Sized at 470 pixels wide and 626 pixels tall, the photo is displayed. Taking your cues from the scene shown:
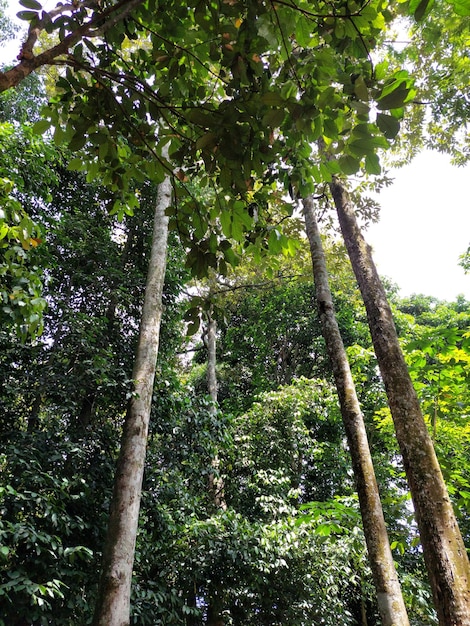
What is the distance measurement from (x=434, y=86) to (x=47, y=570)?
6115 millimetres

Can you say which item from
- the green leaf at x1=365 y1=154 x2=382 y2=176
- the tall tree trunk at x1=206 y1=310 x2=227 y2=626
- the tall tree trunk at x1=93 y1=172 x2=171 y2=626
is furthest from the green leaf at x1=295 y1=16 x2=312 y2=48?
the tall tree trunk at x1=93 y1=172 x2=171 y2=626

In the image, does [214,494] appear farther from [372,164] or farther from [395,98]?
[395,98]

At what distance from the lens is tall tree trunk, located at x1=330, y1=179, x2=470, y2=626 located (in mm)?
1710

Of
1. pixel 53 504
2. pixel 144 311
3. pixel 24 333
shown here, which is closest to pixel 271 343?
pixel 144 311

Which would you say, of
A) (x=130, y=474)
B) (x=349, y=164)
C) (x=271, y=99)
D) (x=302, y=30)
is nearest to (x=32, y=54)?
(x=271, y=99)

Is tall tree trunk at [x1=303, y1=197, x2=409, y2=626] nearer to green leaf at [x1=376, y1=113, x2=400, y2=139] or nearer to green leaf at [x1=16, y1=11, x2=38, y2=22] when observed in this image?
green leaf at [x1=376, y1=113, x2=400, y2=139]

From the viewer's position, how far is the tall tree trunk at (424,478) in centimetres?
171

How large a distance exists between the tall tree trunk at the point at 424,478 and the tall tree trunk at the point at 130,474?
1.79 metres

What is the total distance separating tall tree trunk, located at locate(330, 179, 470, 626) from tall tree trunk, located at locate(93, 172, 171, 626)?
1788mm

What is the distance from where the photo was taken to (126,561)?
3057mm

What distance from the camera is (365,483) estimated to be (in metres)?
2.78

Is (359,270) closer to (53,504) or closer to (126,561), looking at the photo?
(126,561)

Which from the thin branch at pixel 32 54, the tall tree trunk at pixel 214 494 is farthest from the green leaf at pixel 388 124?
the tall tree trunk at pixel 214 494

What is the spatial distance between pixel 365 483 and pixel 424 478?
0.83m
